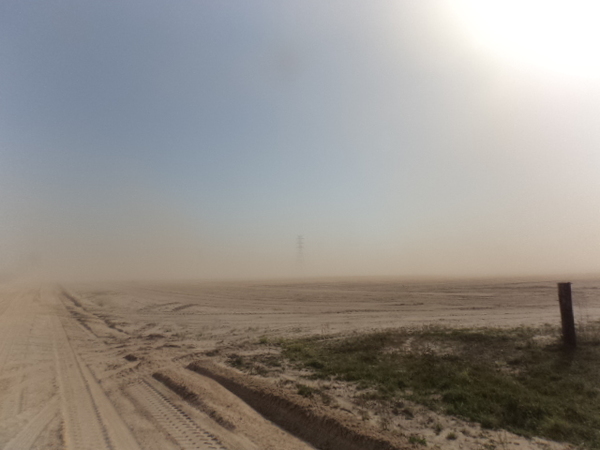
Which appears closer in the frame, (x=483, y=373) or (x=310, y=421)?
(x=310, y=421)

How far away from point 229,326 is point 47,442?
13700mm

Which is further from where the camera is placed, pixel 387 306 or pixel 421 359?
pixel 387 306

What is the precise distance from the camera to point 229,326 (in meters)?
20.2

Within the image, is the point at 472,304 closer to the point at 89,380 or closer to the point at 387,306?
the point at 387,306

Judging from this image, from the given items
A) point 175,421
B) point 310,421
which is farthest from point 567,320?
point 175,421

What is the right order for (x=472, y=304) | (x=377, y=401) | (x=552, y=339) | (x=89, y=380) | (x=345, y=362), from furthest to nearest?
(x=472, y=304) < (x=552, y=339) < (x=345, y=362) < (x=89, y=380) < (x=377, y=401)

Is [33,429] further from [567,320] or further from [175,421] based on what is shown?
[567,320]

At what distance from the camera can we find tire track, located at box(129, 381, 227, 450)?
255 inches

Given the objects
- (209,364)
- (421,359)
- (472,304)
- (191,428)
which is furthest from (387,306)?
(191,428)

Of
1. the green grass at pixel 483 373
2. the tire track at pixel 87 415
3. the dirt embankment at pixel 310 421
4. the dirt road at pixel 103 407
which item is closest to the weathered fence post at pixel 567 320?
the green grass at pixel 483 373

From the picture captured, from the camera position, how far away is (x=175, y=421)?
294 inches

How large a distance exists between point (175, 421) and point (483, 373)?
724 centimetres

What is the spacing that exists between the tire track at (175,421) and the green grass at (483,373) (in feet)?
11.7

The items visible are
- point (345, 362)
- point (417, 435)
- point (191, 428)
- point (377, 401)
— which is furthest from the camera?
point (345, 362)
